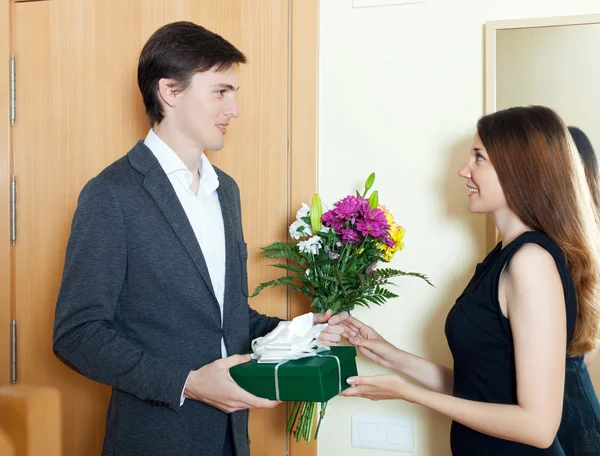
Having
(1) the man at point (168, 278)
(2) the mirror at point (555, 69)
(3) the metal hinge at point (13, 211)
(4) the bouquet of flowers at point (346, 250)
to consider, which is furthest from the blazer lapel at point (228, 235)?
(3) the metal hinge at point (13, 211)

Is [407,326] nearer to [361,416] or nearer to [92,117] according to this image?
[361,416]

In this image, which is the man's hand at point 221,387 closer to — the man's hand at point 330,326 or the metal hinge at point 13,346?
the man's hand at point 330,326

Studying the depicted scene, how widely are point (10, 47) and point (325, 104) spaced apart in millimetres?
1174

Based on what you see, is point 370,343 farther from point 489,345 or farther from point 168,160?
point 168,160

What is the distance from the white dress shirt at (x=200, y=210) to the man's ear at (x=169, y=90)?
10 cm

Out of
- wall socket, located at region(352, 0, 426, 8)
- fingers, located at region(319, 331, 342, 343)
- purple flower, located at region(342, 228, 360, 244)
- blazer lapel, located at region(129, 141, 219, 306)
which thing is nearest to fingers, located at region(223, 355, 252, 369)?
blazer lapel, located at region(129, 141, 219, 306)

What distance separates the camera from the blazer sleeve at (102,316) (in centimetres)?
143

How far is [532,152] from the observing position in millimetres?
1485

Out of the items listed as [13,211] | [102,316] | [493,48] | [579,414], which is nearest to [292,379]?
[102,316]

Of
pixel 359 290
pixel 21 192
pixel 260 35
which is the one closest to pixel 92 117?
pixel 21 192

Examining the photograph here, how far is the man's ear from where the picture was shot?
1.67 m

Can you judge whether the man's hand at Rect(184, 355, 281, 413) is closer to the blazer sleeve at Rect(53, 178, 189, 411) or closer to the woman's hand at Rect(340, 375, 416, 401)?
the blazer sleeve at Rect(53, 178, 189, 411)

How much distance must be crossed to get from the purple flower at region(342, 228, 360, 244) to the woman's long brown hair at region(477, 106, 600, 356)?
0.38 m

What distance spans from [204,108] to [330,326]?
0.66 m
